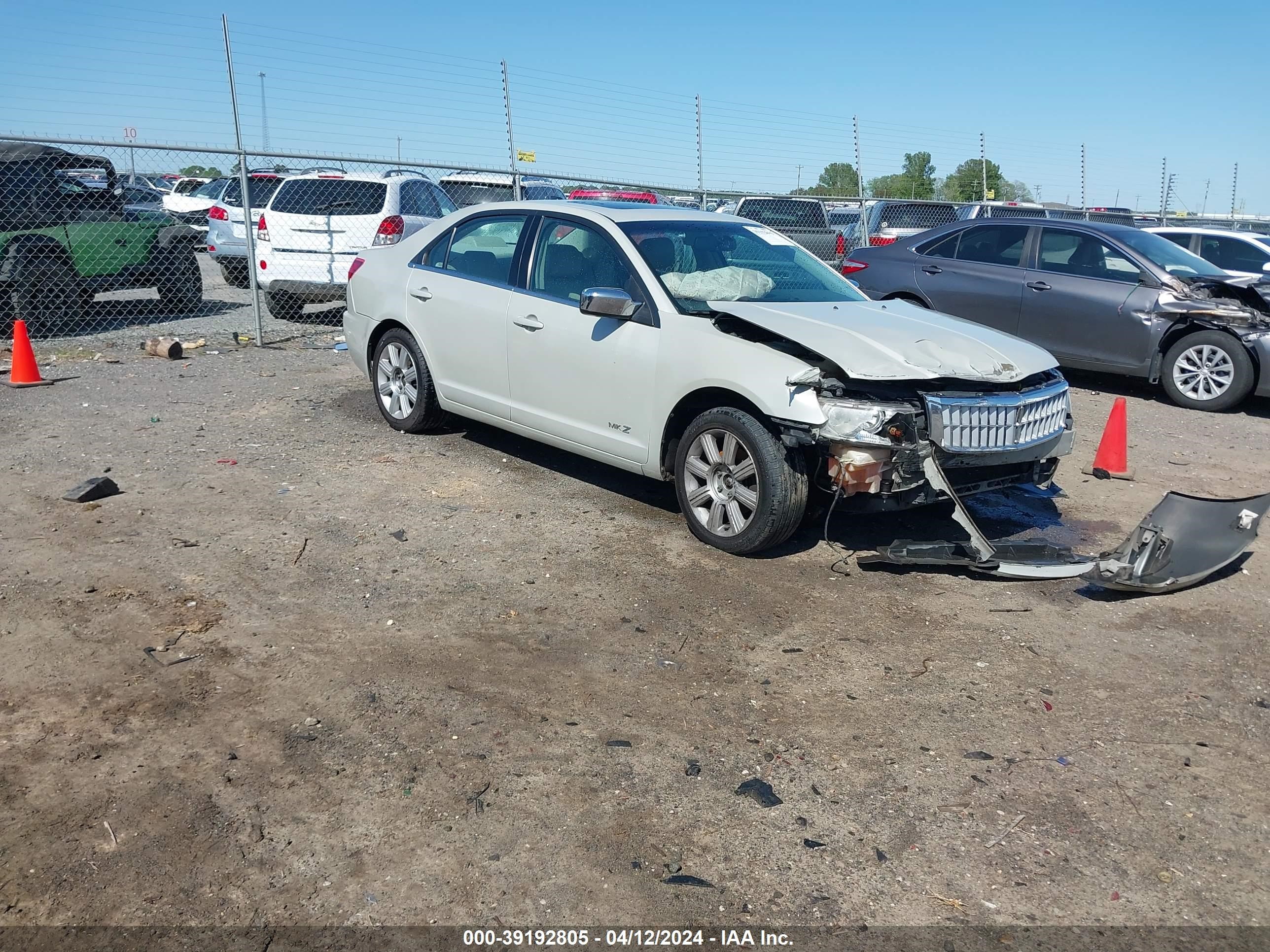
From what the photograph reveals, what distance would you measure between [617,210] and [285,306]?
7.88 meters

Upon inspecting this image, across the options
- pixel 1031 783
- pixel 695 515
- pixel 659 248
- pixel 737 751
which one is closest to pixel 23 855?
pixel 737 751

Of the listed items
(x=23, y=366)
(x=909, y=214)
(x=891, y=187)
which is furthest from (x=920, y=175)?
(x=23, y=366)

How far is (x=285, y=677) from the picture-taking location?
4.02m

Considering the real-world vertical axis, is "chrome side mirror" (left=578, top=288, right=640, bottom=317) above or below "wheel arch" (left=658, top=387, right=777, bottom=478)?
above

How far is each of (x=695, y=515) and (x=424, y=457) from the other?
2.36m

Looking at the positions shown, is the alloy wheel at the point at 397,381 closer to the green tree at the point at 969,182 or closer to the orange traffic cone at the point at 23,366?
the orange traffic cone at the point at 23,366

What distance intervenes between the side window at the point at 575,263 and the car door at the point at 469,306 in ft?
0.75

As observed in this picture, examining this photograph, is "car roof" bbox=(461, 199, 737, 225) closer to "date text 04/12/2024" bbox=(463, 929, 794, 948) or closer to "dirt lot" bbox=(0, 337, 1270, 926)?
"dirt lot" bbox=(0, 337, 1270, 926)

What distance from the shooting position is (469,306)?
671 centimetres

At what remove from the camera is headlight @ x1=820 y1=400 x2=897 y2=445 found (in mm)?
4953

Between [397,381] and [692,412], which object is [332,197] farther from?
[692,412]

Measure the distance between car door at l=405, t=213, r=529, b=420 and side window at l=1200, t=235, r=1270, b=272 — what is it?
930 cm

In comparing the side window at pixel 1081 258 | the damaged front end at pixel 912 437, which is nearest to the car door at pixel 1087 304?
the side window at pixel 1081 258

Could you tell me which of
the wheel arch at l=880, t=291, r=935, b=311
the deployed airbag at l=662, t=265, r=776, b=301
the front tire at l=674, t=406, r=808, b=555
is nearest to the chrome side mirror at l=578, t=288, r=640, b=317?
the deployed airbag at l=662, t=265, r=776, b=301
